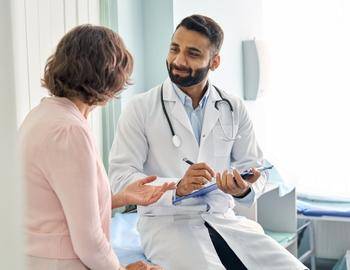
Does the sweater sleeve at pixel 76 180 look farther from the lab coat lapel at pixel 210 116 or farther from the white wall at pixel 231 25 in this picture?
the white wall at pixel 231 25

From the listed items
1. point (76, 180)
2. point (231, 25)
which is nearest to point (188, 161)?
point (76, 180)

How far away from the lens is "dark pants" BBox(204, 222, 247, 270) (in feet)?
5.95

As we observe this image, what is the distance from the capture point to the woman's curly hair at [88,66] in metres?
1.24

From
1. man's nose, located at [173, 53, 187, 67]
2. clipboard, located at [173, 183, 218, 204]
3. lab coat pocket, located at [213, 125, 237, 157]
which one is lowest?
clipboard, located at [173, 183, 218, 204]

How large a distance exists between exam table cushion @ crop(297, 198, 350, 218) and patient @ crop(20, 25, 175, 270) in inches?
69.5

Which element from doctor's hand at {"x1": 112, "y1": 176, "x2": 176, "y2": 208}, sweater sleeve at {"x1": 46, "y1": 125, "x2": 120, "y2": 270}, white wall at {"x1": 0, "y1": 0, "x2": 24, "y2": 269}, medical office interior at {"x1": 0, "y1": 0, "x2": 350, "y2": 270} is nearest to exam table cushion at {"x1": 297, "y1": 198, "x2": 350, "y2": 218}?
medical office interior at {"x1": 0, "y1": 0, "x2": 350, "y2": 270}

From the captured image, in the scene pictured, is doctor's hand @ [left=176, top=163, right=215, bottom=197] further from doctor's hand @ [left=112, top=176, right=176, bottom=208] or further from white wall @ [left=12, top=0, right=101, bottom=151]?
white wall @ [left=12, top=0, right=101, bottom=151]

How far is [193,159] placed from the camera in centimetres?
188

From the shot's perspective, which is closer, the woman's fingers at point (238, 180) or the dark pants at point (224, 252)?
the woman's fingers at point (238, 180)

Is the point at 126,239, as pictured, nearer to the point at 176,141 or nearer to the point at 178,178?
the point at 178,178

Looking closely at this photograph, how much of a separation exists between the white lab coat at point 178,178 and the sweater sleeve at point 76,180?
0.57 m

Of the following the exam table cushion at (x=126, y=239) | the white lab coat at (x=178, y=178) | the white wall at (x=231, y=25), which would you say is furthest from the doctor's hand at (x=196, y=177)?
the white wall at (x=231, y=25)

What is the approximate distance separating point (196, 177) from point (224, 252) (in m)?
0.39

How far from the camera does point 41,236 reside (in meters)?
1.19
